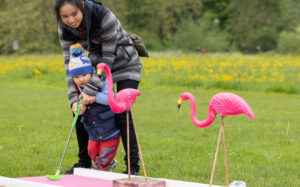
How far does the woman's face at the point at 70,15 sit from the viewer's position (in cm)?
364

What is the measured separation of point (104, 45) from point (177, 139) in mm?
2689

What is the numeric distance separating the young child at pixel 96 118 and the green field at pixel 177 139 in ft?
1.95

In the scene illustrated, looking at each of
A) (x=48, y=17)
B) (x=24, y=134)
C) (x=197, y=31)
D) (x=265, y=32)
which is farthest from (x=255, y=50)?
(x=24, y=134)

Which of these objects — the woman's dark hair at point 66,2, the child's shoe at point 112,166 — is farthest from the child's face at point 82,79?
the child's shoe at point 112,166

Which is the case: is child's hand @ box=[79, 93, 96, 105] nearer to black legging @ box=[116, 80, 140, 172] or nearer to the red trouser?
black legging @ box=[116, 80, 140, 172]

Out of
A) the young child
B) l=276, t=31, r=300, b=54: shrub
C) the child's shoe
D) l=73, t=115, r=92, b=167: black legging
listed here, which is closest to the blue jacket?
the young child

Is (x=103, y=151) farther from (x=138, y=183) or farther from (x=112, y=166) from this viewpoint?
(x=138, y=183)

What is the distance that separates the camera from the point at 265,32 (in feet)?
150

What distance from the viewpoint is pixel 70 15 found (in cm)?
369

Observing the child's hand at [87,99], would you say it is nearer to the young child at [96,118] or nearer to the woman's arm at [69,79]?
the young child at [96,118]

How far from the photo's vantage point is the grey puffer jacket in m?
3.89

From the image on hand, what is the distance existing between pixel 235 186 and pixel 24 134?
425 centimetres

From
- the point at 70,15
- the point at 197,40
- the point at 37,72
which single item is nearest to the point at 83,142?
the point at 70,15

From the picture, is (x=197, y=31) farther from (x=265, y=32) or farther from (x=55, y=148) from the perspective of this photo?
(x=55, y=148)
